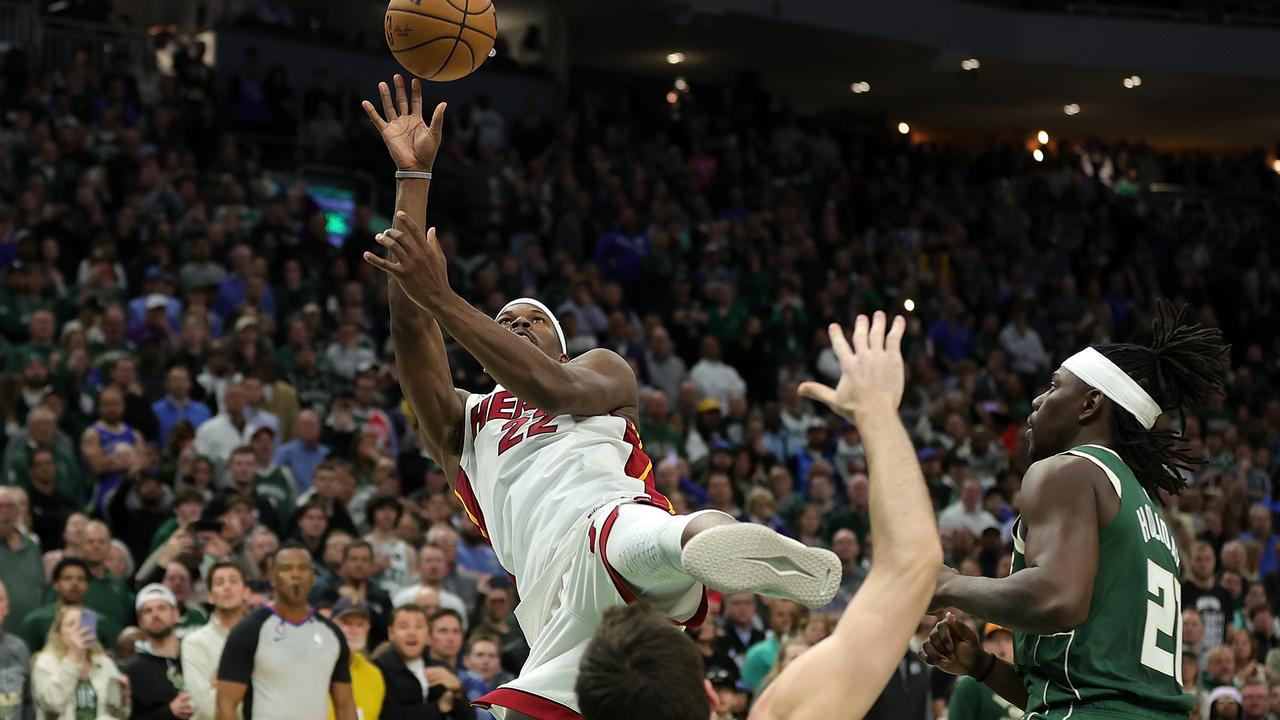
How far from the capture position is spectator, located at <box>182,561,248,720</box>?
8836 millimetres

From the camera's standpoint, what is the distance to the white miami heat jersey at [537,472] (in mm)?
5117

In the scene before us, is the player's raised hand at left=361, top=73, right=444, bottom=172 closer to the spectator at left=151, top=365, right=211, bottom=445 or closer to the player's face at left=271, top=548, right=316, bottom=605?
the player's face at left=271, top=548, right=316, bottom=605

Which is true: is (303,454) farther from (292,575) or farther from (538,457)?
(538,457)

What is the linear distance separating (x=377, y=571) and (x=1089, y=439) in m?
6.86

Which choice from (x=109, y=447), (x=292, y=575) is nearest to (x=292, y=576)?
(x=292, y=575)

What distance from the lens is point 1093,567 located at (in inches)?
174

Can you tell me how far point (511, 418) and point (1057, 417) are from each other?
5.84 feet

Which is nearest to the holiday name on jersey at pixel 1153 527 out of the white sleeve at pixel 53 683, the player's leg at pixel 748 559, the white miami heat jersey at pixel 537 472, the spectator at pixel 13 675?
the player's leg at pixel 748 559

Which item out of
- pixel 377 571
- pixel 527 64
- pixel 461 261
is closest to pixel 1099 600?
pixel 377 571

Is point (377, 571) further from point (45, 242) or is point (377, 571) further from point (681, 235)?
point (681, 235)

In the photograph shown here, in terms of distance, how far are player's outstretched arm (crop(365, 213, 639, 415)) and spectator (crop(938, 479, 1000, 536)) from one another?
8908 millimetres

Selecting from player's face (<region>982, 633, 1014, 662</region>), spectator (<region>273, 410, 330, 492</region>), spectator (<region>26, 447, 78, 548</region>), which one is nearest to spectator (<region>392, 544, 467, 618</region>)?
spectator (<region>273, 410, 330, 492</region>)

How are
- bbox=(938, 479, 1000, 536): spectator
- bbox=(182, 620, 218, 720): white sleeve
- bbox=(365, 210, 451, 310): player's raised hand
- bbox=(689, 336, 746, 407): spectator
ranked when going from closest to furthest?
bbox=(365, 210, 451, 310): player's raised hand → bbox=(182, 620, 218, 720): white sleeve → bbox=(938, 479, 1000, 536): spectator → bbox=(689, 336, 746, 407): spectator

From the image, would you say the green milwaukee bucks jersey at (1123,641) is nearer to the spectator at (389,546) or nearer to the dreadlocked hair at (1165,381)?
the dreadlocked hair at (1165,381)
